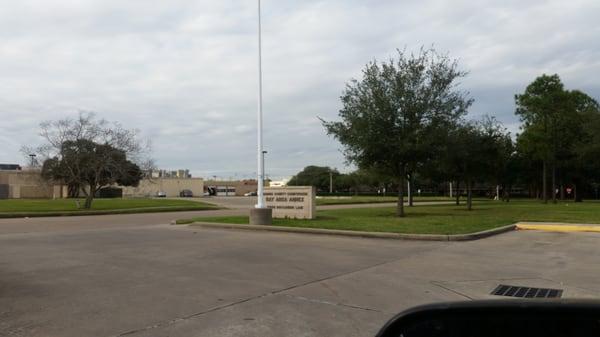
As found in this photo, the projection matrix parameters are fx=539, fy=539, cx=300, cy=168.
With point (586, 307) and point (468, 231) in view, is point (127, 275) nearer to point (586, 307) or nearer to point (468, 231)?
point (586, 307)

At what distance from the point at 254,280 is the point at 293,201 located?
15.5 meters

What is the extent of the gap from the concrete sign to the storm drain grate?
1567 centimetres

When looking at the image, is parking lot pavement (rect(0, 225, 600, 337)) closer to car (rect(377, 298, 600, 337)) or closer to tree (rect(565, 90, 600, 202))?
car (rect(377, 298, 600, 337))

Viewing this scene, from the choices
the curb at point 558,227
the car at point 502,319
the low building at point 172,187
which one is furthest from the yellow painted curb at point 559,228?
the low building at point 172,187

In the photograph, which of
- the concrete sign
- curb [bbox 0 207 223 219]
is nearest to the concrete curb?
the concrete sign

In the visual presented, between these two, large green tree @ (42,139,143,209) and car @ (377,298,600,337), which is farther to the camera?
large green tree @ (42,139,143,209)

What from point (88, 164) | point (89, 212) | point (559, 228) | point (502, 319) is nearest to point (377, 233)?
point (559, 228)

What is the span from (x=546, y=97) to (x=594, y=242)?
35768 millimetres

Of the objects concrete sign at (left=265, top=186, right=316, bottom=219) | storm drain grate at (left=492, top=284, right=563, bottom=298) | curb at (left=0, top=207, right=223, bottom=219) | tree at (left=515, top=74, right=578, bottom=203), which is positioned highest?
tree at (left=515, top=74, right=578, bottom=203)

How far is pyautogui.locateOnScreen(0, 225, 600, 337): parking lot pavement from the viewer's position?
662 centimetres

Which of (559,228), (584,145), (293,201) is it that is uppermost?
(584,145)

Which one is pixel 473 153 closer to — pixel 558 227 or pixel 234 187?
pixel 558 227

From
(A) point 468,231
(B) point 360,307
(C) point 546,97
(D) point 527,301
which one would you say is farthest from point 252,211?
(C) point 546,97

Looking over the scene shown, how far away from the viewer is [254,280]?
30.8ft
